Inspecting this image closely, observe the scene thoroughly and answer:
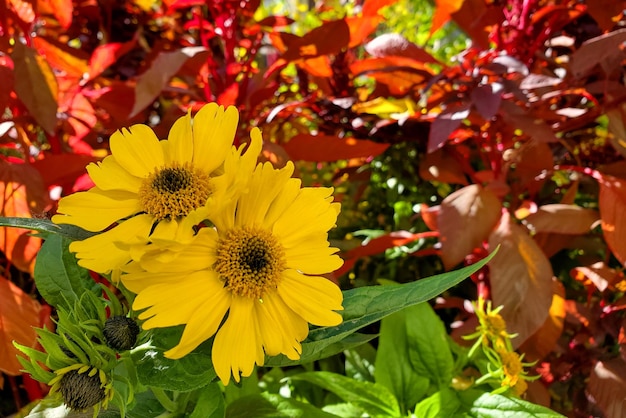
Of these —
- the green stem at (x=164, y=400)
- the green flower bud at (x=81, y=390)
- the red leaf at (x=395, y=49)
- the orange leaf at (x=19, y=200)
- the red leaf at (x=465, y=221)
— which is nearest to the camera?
the green flower bud at (x=81, y=390)

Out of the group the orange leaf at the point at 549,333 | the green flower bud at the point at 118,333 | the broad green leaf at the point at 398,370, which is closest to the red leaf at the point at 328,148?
the broad green leaf at the point at 398,370

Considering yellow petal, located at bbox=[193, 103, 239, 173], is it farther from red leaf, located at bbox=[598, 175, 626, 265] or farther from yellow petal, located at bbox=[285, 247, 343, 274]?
red leaf, located at bbox=[598, 175, 626, 265]

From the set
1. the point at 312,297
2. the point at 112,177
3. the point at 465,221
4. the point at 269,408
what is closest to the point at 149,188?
the point at 112,177

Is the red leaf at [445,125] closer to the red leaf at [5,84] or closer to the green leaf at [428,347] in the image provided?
the green leaf at [428,347]

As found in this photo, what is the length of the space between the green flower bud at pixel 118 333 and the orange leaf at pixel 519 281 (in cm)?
50

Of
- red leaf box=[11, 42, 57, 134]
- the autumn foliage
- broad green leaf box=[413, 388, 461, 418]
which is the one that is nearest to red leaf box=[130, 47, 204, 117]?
the autumn foliage

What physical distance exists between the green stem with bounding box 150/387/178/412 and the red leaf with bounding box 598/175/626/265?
1.90 feet

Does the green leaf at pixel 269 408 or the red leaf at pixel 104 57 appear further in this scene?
the red leaf at pixel 104 57

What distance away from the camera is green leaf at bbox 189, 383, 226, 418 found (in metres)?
0.45

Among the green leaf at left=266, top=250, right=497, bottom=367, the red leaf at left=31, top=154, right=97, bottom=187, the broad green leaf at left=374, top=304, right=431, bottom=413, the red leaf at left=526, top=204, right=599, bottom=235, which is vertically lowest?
the broad green leaf at left=374, top=304, right=431, bottom=413

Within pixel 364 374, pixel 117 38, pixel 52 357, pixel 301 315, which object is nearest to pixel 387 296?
pixel 301 315

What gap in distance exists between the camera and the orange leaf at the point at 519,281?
709 millimetres

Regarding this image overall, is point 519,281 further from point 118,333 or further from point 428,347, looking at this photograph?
point 118,333

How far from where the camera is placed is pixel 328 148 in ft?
2.55
